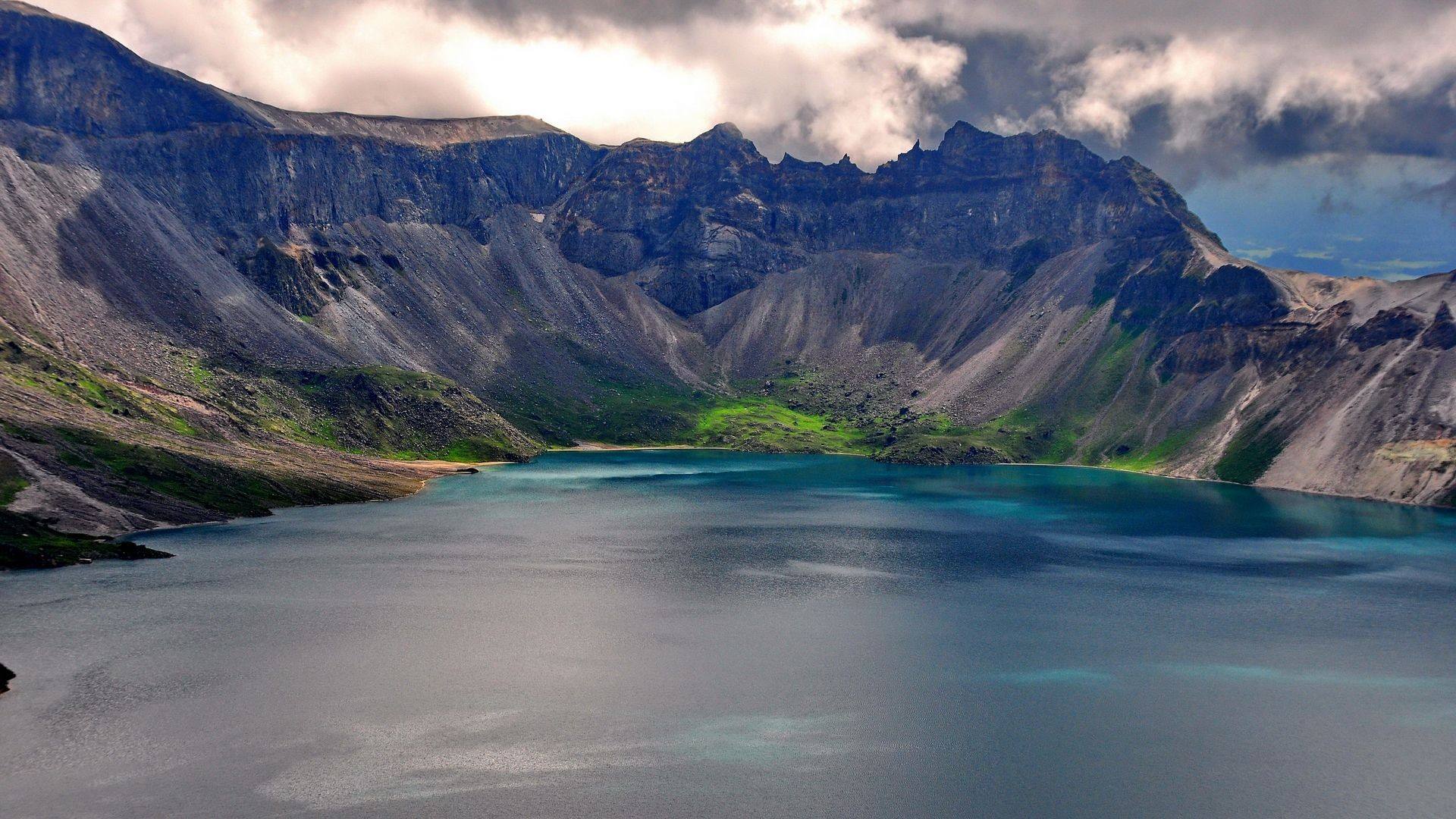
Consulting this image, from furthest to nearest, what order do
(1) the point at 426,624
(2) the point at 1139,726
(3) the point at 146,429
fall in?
1. (3) the point at 146,429
2. (1) the point at 426,624
3. (2) the point at 1139,726

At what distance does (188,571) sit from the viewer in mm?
131125

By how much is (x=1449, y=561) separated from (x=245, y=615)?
175229 millimetres

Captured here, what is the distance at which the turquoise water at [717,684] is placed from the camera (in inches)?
2707

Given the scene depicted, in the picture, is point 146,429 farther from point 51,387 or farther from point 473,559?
point 473,559

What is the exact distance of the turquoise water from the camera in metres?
68.8

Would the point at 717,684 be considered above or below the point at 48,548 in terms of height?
below

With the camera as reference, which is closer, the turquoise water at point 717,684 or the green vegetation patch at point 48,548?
the turquoise water at point 717,684

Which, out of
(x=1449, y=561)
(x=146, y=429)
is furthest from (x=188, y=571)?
(x=1449, y=561)

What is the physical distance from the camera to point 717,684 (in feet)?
298

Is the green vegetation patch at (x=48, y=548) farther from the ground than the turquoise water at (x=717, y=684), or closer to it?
farther from the ground

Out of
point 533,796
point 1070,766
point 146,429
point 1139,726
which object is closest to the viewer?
point 533,796

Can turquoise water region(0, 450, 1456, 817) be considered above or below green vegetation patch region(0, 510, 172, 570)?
below

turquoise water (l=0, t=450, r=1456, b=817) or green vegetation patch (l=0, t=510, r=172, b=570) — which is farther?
green vegetation patch (l=0, t=510, r=172, b=570)

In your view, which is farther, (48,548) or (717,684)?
(48,548)
